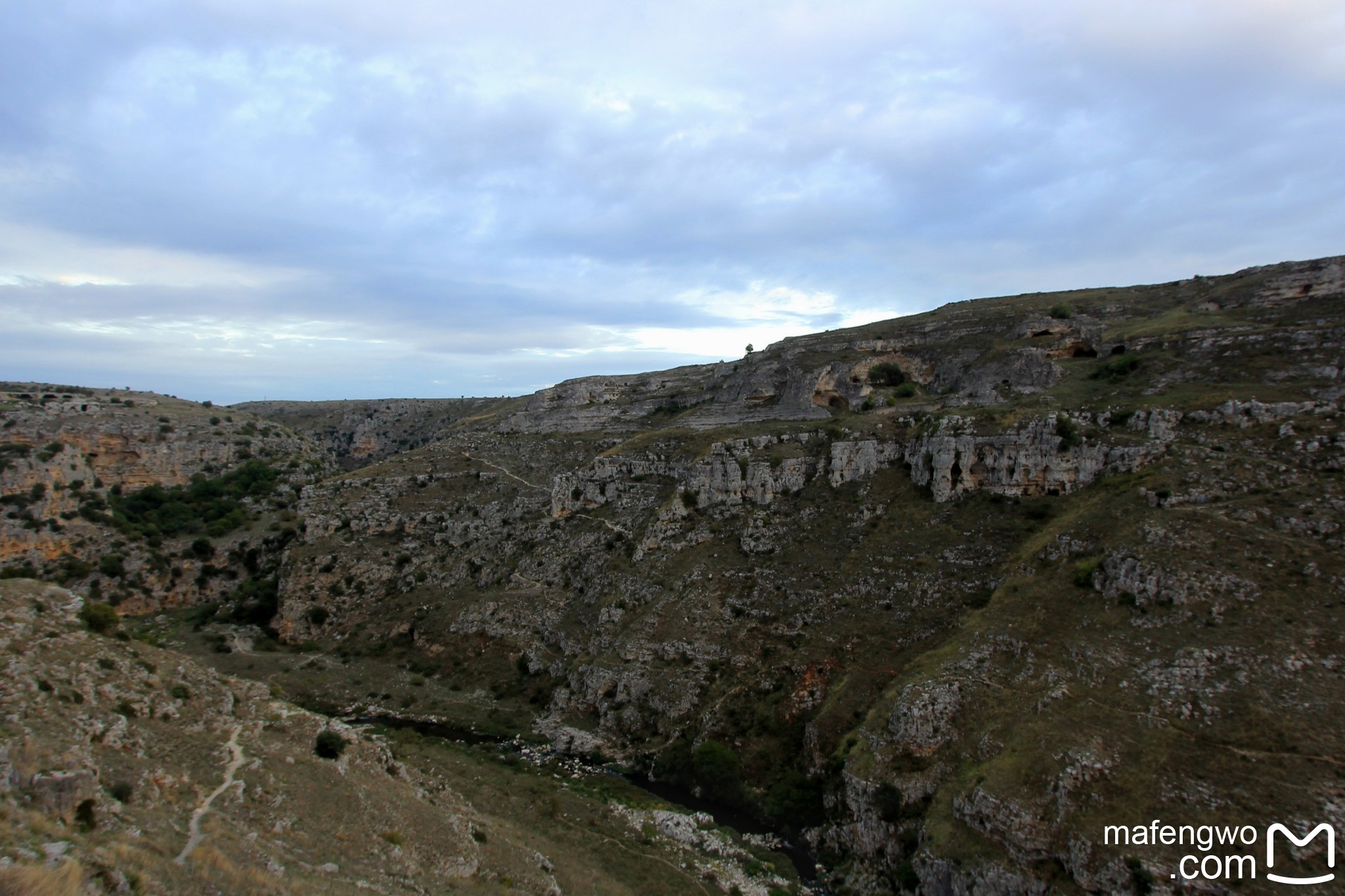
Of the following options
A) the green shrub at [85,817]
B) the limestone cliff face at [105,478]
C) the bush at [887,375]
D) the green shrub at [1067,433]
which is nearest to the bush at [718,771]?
the green shrub at [85,817]

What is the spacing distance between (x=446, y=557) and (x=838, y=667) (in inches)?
1498

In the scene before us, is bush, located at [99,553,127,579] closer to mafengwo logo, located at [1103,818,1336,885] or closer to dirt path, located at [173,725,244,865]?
dirt path, located at [173,725,244,865]

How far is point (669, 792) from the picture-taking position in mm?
34406

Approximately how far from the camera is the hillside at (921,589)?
75.8 ft

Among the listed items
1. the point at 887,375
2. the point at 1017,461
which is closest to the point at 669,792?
the point at 1017,461

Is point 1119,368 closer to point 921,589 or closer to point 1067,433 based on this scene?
point 1067,433

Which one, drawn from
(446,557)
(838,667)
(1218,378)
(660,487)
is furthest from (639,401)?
(1218,378)

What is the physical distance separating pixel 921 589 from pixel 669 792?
17.5 meters

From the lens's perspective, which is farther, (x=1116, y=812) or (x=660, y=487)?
(x=660, y=487)

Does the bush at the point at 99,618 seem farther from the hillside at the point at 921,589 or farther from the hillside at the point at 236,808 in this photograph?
the hillside at the point at 921,589

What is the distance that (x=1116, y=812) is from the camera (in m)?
21.2

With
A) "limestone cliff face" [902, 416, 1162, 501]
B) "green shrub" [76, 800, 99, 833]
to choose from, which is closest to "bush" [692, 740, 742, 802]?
"limestone cliff face" [902, 416, 1162, 501]

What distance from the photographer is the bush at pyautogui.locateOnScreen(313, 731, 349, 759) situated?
24.2 m

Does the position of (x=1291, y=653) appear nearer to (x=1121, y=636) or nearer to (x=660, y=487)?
(x=1121, y=636)
